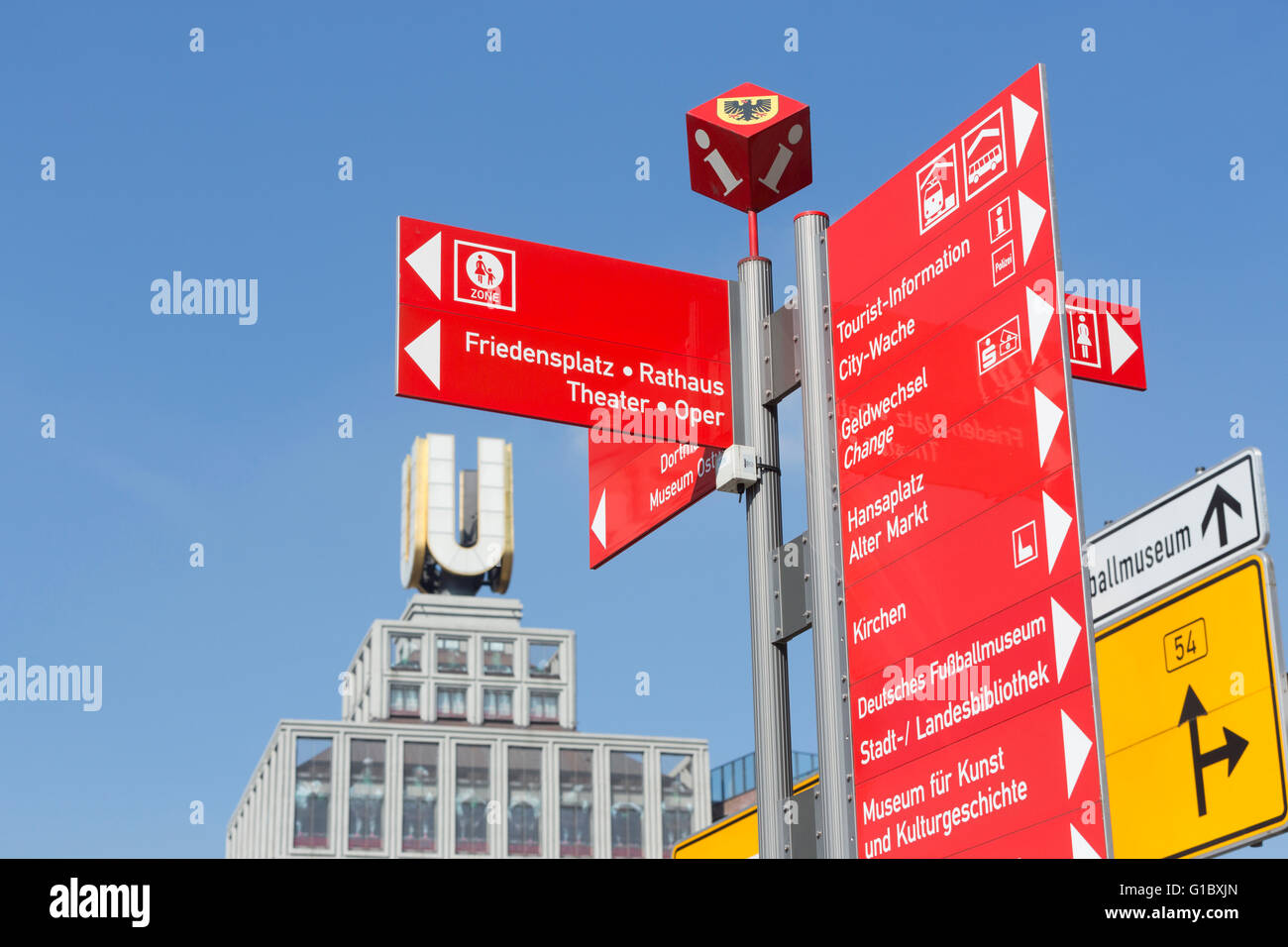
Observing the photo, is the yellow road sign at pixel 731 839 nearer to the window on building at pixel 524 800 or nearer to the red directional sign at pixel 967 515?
the red directional sign at pixel 967 515

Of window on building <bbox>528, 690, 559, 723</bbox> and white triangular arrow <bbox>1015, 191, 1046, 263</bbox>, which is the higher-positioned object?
window on building <bbox>528, 690, 559, 723</bbox>

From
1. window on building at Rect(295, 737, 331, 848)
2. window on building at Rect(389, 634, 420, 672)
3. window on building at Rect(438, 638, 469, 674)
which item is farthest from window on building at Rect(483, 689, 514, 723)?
window on building at Rect(295, 737, 331, 848)

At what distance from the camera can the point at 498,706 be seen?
110562 millimetres

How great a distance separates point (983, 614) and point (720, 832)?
24.7 feet

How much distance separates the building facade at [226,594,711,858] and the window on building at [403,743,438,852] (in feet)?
0.26

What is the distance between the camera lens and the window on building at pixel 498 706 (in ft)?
361

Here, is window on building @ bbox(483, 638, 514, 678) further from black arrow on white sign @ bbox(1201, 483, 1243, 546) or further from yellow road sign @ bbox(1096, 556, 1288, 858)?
black arrow on white sign @ bbox(1201, 483, 1243, 546)

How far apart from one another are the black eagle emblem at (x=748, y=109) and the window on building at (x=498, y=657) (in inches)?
3973

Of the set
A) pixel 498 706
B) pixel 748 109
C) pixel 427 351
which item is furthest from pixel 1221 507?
pixel 498 706

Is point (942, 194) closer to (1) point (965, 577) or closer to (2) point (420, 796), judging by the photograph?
(1) point (965, 577)

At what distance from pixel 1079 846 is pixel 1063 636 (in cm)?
84

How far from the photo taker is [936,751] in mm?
7641

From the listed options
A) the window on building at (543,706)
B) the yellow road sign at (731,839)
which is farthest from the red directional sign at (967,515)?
the window on building at (543,706)

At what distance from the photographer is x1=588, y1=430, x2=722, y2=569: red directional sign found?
379 inches
